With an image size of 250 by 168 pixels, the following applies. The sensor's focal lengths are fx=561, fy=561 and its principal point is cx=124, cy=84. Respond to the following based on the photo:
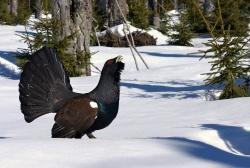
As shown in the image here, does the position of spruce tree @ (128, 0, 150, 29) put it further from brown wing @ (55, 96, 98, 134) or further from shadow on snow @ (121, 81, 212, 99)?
brown wing @ (55, 96, 98, 134)

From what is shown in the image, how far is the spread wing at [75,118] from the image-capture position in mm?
4223

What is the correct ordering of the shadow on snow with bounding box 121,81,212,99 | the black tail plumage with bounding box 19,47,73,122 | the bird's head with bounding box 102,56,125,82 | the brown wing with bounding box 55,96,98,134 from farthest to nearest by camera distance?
the shadow on snow with bounding box 121,81,212,99 → the black tail plumage with bounding box 19,47,73,122 → the bird's head with bounding box 102,56,125,82 → the brown wing with bounding box 55,96,98,134

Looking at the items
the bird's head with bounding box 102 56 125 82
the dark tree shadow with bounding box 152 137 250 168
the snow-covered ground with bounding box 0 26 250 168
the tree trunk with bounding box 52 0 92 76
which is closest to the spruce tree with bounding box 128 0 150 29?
the tree trunk with bounding box 52 0 92 76

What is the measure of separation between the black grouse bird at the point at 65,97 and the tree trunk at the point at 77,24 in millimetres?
6379

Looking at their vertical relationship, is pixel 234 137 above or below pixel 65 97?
below

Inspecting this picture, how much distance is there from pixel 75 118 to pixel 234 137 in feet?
4.15

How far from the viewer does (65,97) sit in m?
4.64

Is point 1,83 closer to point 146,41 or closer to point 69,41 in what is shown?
point 69,41

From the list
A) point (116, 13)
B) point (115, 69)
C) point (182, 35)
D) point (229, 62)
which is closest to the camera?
point (115, 69)

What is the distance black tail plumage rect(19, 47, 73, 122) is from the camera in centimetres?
464

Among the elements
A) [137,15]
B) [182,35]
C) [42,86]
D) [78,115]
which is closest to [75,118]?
[78,115]

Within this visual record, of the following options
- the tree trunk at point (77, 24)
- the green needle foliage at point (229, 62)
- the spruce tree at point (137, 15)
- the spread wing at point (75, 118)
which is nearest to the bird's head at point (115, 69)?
the spread wing at point (75, 118)

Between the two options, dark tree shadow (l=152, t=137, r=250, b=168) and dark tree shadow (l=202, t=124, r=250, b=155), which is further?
dark tree shadow (l=202, t=124, r=250, b=155)

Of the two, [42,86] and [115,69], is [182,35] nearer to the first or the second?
[42,86]
